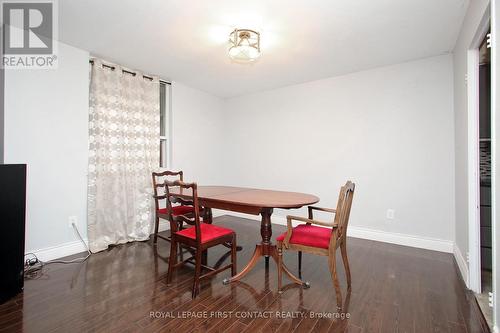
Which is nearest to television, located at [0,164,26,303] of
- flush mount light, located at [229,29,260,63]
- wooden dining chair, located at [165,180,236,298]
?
wooden dining chair, located at [165,180,236,298]

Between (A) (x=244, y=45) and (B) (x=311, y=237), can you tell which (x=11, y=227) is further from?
(A) (x=244, y=45)

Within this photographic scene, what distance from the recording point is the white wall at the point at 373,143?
117 inches

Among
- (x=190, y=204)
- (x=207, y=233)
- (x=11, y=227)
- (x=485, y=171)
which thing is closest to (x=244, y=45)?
(x=190, y=204)

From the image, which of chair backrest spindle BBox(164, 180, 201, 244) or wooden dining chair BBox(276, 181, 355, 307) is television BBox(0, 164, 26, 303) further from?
wooden dining chair BBox(276, 181, 355, 307)

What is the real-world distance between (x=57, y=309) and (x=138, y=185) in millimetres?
1853

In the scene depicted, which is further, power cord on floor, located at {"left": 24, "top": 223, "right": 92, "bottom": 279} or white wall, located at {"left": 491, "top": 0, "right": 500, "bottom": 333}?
power cord on floor, located at {"left": 24, "top": 223, "right": 92, "bottom": 279}

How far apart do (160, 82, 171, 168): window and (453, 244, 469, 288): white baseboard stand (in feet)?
12.9

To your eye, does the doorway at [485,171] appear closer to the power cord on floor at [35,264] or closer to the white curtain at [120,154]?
the white curtain at [120,154]

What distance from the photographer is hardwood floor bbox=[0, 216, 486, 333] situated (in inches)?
63.4

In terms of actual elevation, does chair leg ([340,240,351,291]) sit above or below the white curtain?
below

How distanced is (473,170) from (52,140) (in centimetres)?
415

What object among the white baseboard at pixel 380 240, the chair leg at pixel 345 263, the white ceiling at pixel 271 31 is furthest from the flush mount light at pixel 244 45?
the white baseboard at pixel 380 240

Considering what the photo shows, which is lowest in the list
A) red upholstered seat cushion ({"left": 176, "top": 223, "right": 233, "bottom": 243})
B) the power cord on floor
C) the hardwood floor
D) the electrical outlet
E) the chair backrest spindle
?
the hardwood floor

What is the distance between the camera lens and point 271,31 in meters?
2.41
